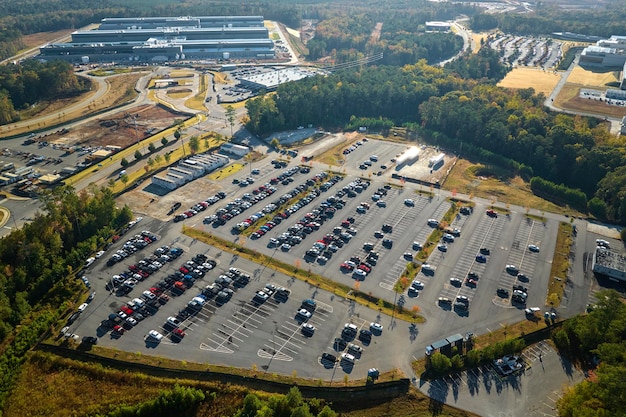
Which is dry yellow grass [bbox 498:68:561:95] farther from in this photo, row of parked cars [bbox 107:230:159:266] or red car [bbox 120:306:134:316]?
red car [bbox 120:306:134:316]

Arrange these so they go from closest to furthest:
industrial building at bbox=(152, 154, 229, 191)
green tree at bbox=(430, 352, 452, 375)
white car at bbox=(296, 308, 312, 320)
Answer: green tree at bbox=(430, 352, 452, 375) → white car at bbox=(296, 308, 312, 320) → industrial building at bbox=(152, 154, 229, 191)

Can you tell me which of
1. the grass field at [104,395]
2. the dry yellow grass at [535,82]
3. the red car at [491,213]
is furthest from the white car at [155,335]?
the dry yellow grass at [535,82]

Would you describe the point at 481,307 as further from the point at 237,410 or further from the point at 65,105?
the point at 65,105

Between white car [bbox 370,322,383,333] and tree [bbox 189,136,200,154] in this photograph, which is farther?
tree [bbox 189,136,200,154]

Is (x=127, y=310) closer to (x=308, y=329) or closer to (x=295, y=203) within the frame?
(x=308, y=329)

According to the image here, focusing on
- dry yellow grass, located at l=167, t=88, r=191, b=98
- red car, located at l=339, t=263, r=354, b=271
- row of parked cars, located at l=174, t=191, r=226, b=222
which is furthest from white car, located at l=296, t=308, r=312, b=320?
dry yellow grass, located at l=167, t=88, r=191, b=98

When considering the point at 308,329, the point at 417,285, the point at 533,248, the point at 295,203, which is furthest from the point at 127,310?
the point at 533,248

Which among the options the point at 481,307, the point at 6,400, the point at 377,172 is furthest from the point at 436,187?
the point at 6,400
